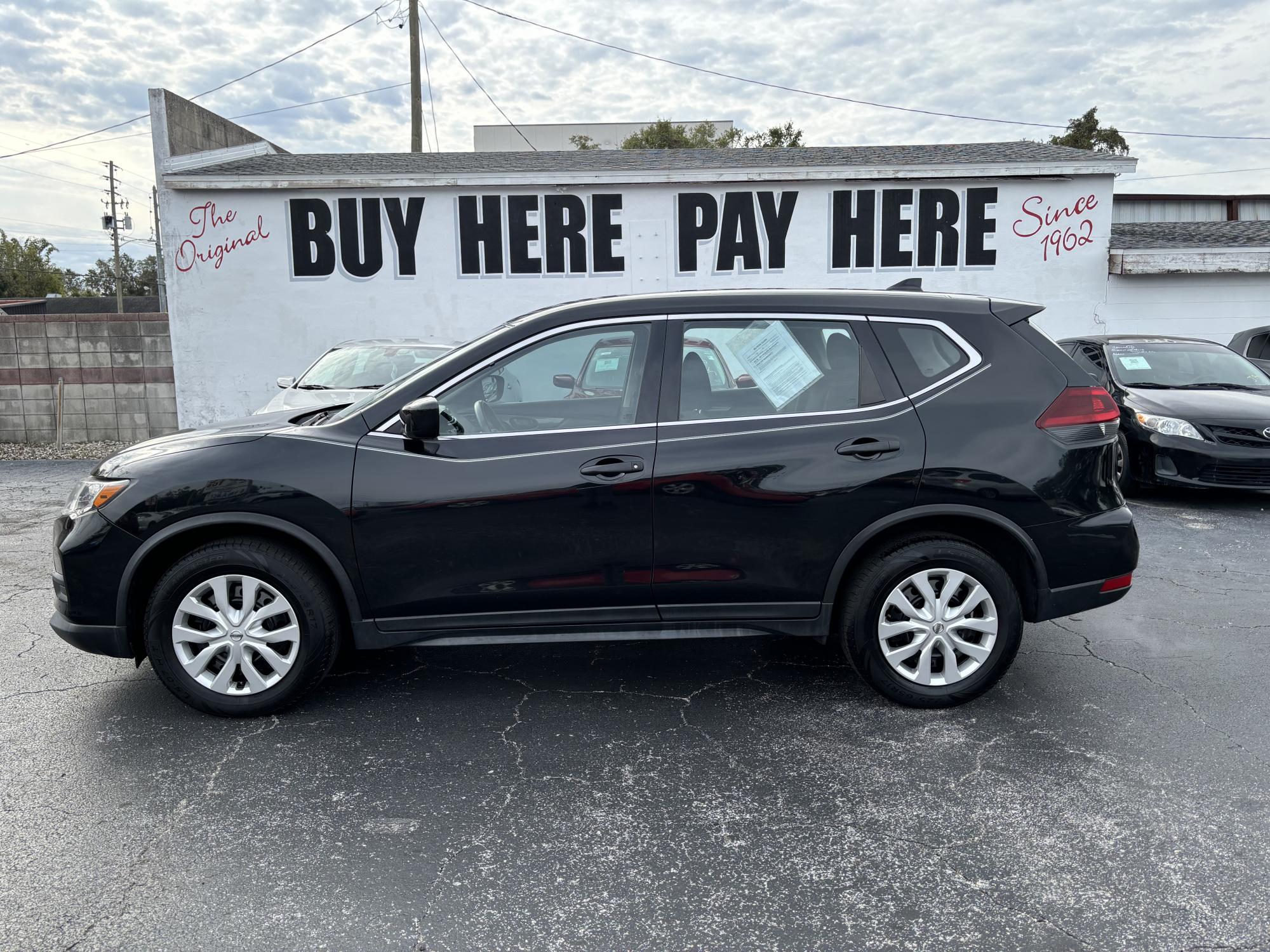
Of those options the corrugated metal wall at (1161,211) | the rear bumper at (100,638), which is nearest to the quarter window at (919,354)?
the rear bumper at (100,638)

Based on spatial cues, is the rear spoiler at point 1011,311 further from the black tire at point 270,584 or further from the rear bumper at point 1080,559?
the black tire at point 270,584

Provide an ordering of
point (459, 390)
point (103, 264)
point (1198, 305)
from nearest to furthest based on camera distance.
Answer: point (459, 390) → point (1198, 305) → point (103, 264)

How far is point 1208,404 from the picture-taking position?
27.0ft

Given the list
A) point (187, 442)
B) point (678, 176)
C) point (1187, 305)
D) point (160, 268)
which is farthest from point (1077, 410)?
point (160, 268)

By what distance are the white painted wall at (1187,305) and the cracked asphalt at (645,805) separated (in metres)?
9.68

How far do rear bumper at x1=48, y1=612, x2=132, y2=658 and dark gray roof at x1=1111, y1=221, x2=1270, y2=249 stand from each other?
44.1 feet

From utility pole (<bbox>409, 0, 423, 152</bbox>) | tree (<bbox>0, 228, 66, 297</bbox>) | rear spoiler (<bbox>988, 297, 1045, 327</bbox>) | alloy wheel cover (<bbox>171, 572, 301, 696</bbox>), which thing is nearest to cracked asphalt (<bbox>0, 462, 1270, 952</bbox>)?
alloy wheel cover (<bbox>171, 572, 301, 696</bbox>)

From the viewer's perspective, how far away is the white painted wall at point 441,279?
13070mm

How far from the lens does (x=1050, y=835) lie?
3033mm

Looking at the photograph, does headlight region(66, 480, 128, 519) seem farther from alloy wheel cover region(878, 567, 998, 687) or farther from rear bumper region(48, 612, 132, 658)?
alloy wheel cover region(878, 567, 998, 687)

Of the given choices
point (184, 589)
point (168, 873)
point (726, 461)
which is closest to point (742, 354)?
point (726, 461)

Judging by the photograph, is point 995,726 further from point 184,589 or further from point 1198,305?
point 1198,305

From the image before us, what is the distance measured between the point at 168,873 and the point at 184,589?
132 centimetres

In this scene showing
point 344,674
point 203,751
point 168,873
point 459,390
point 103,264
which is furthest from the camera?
point 103,264
